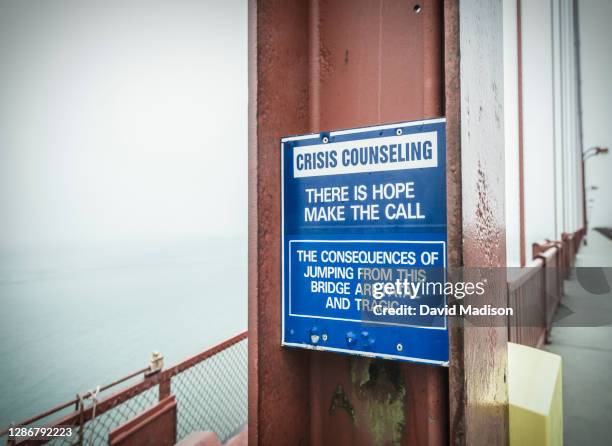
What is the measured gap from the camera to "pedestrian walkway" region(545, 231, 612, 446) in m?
2.55

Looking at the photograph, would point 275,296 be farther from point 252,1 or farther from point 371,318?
point 252,1

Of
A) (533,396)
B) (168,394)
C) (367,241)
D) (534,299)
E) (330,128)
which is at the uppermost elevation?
(330,128)

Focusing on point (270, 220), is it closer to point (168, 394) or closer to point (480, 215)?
point (480, 215)

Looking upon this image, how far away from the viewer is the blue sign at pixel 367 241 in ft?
2.53

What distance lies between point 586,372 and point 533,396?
333 centimetres

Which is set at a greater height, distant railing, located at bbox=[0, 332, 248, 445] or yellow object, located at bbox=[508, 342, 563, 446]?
yellow object, located at bbox=[508, 342, 563, 446]

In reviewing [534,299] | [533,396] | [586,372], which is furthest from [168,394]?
[586,372]

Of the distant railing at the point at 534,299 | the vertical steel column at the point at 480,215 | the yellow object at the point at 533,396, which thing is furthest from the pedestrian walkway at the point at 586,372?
the vertical steel column at the point at 480,215

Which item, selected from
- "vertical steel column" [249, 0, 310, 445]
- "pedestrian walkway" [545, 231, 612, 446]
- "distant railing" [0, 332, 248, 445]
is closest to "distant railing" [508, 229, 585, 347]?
"pedestrian walkway" [545, 231, 612, 446]

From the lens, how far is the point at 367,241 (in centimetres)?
84

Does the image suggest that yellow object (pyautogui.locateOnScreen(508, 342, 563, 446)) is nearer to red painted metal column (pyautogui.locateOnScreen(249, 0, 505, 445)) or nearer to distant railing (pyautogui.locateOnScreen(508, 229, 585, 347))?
red painted metal column (pyautogui.locateOnScreen(249, 0, 505, 445))

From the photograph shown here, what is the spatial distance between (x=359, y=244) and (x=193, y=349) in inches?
457

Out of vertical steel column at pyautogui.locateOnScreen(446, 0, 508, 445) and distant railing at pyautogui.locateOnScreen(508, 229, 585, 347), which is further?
distant railing at pyautogui.locateOnScreen(508, 229, 585, 347)

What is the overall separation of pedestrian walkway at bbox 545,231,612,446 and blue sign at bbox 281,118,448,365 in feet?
7.70
